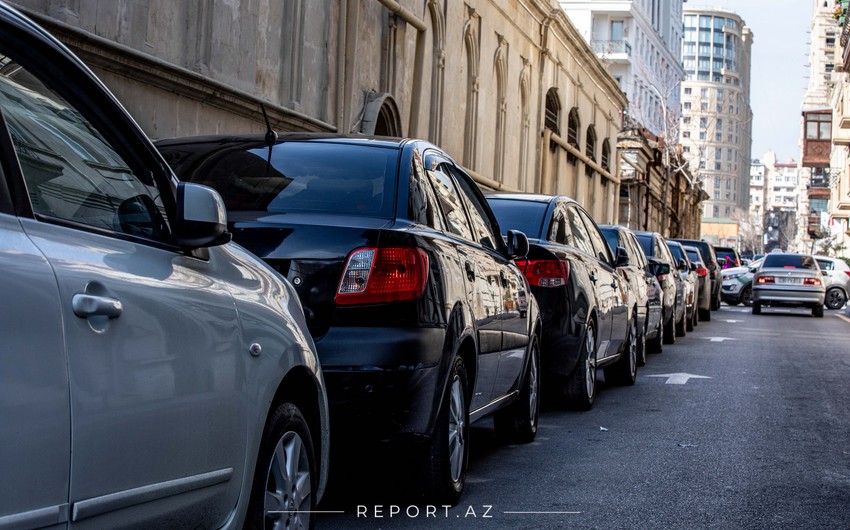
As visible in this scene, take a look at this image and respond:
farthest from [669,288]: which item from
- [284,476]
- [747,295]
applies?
[747,295]

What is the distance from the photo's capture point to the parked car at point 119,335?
262 cm

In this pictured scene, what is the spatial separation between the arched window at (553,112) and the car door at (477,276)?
110 feet

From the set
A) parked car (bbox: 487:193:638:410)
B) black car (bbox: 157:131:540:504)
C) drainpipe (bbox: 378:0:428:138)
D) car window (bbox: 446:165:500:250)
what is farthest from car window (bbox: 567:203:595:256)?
drainpipe (bbox: 378:0:428:138)

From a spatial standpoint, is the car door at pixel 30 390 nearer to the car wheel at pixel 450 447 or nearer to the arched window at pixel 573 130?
the car wheel at pixel 450 447

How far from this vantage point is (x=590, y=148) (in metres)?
49.4

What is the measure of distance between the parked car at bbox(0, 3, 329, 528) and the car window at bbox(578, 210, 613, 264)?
7.34 m

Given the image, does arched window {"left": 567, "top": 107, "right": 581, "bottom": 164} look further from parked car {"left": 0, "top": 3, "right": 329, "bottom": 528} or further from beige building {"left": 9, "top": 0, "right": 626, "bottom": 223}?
parked car {"left": 0, "top": 3, "right": 329, "bottom": 528}

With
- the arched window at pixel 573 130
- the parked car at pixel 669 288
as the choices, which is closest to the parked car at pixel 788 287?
the parked car at pixel 669 288

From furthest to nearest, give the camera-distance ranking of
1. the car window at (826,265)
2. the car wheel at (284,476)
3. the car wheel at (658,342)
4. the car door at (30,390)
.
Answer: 1. the car window at (826,265)
2. the car wheel at (658,342)
3. the car wheel at (284,476)
4. the car door at (30,390)

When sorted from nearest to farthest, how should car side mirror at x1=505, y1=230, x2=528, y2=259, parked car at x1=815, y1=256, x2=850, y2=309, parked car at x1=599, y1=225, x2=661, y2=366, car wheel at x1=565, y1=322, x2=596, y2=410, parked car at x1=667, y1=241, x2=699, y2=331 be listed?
car side mirror at x1=505, y1=230, x2=528, y2=259, car wheel at x1=565, y1=322, x2=596, y2=410, parked car at x1=599, y1=225, x2=661, y2=366, parked car at x1=667, y1=241, x2=699, y2=331, parked car at x1=815, y1=256, x2=850, y2=309

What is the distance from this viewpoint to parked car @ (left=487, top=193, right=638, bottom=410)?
955cm

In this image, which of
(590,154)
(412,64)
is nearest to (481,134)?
(412,64)

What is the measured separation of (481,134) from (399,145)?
83.9 feet

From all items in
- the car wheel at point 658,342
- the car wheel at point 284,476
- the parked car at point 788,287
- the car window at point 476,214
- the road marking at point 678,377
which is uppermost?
the car window at point 476,214
